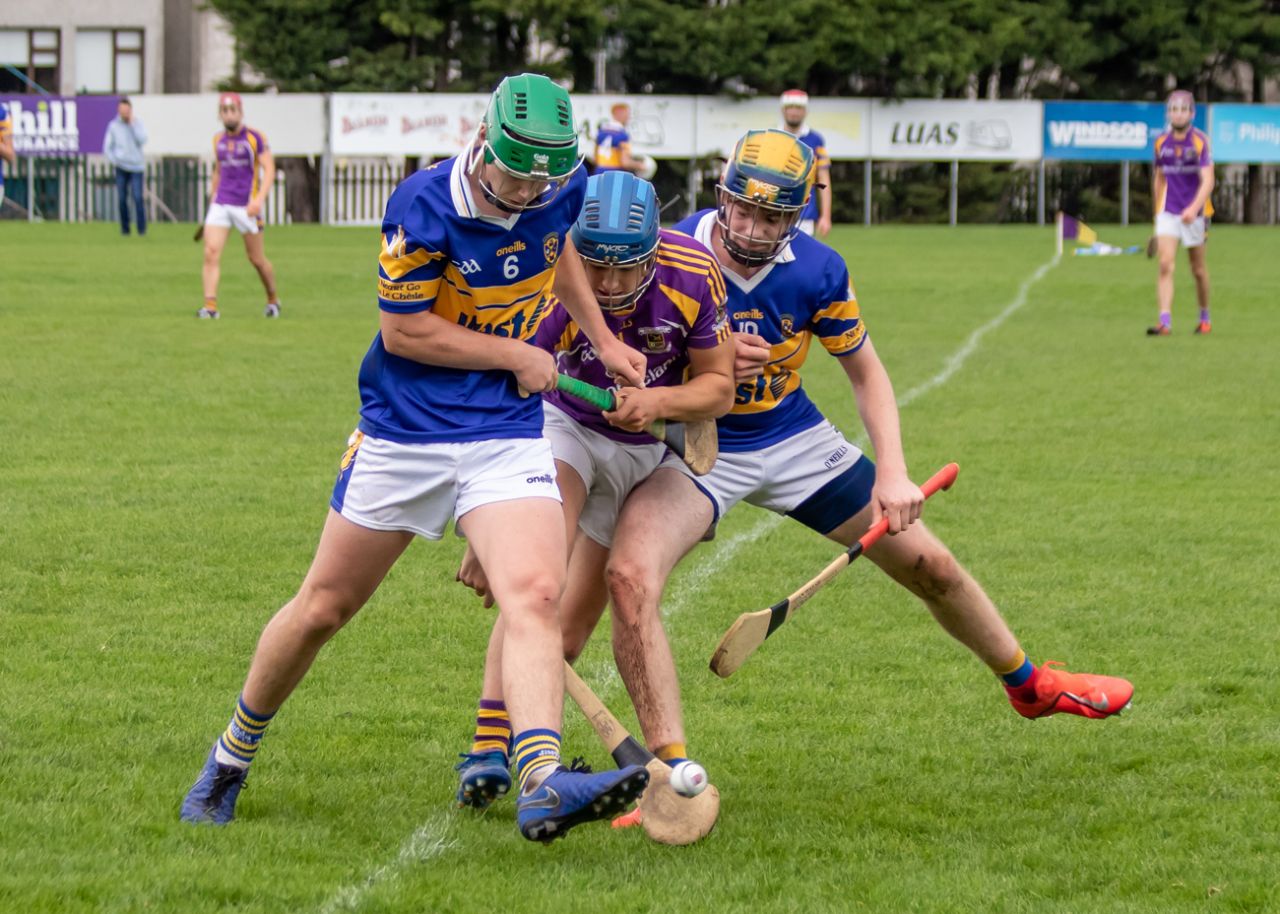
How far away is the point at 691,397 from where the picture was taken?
201 inches

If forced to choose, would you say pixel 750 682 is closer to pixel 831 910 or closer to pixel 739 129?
pixel 831 910

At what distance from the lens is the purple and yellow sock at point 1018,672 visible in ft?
18.4

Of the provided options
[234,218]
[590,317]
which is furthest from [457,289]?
[234,218]

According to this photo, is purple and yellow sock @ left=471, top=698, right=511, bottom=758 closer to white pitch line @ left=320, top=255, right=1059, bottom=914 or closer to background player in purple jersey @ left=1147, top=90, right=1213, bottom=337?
white pitch line @ left=320, top=255, right=1059, bottom=914

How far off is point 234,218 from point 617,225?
12920 mm

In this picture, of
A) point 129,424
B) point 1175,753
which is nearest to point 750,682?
point 1175,753

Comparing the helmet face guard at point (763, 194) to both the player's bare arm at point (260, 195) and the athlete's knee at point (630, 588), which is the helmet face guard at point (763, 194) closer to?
the athlete's knee at point (630, 588)

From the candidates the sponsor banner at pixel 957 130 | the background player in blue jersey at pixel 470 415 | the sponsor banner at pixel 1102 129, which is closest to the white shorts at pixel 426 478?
the background player in blue jersey at pixel 470 415

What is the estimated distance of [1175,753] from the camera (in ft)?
18.1

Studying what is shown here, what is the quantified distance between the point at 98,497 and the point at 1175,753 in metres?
5.55

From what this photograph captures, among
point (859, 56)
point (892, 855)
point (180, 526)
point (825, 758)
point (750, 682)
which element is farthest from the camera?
point (859, 56)

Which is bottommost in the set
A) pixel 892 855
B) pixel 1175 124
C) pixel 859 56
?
pixel 892 855

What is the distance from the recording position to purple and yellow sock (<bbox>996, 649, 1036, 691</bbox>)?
18.4 feet

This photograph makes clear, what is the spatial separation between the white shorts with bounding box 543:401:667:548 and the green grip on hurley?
0.75ft
